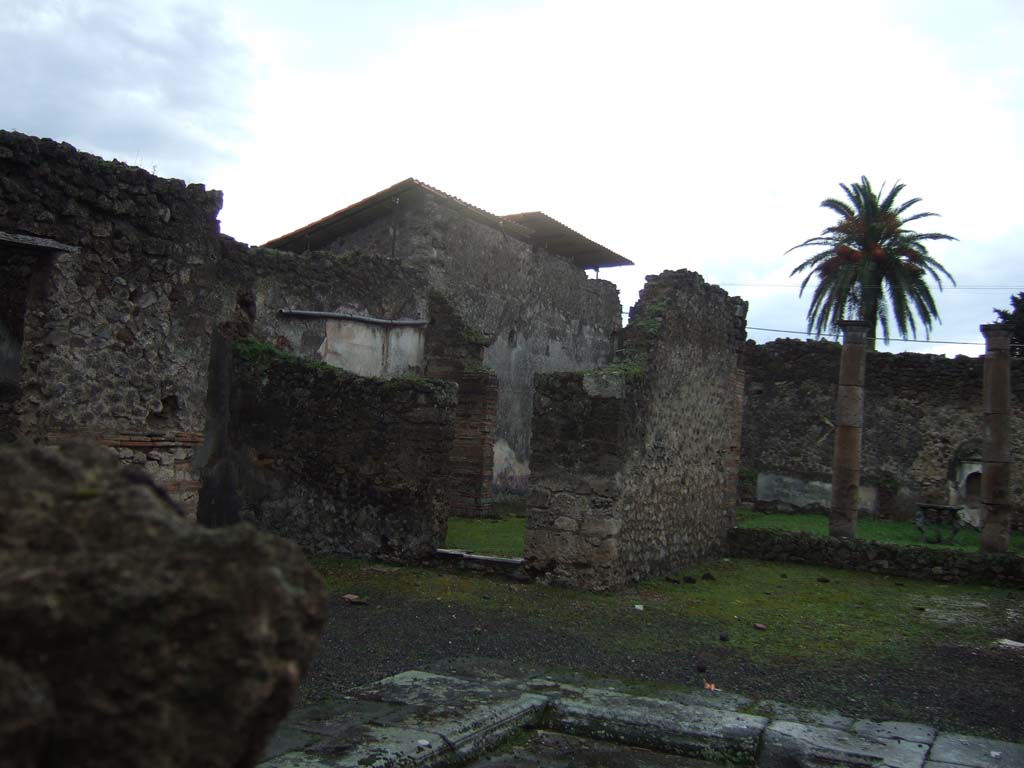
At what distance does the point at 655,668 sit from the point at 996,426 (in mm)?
9486

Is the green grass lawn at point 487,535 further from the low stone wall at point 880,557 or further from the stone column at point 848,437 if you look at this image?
the stone column at point 848,437

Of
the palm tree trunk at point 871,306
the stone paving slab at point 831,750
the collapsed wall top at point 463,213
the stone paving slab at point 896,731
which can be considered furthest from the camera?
the palm tree trunk at point 871,306

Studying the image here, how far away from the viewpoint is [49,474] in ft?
5.21

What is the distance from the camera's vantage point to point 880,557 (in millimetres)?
11766

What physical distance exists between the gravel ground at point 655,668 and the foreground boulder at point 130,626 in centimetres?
321

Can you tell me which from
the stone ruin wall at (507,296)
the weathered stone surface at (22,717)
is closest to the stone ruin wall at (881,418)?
the stone ruin wall at (507,296)

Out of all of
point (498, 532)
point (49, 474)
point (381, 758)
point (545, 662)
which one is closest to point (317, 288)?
point (498, 532)

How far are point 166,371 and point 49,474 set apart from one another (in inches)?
255

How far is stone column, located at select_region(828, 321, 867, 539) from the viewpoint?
1351 centimetres

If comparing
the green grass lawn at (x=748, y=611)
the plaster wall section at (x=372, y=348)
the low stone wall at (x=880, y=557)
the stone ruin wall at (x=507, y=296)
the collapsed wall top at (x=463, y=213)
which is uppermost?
the collapsed wall top at (x=463, y=213)

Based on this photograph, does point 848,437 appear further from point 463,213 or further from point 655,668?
point 655,668

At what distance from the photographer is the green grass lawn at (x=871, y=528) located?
52.1 ft

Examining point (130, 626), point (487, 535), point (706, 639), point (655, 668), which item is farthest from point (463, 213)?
point (130, 626)

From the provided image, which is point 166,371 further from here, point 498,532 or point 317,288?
point 498,532
